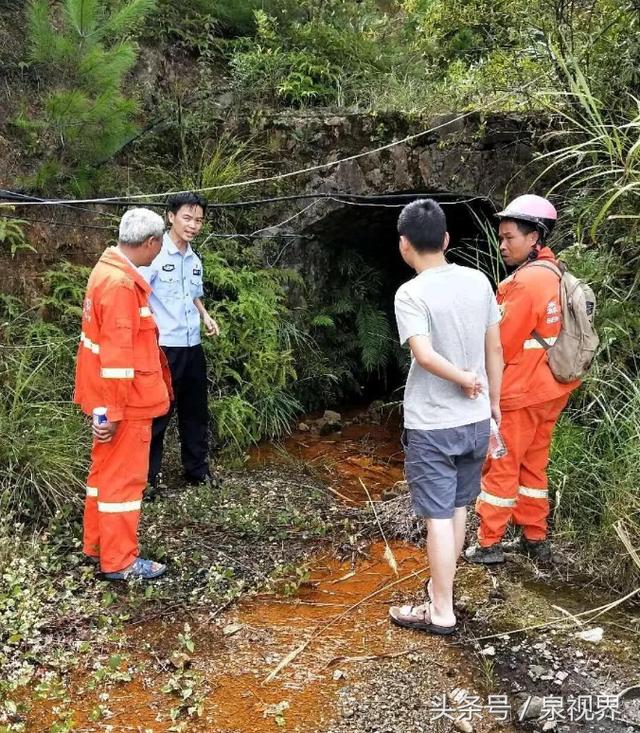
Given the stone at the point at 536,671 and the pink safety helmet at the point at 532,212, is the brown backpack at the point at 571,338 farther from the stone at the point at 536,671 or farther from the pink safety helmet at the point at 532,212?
the stone at the point at 536,671

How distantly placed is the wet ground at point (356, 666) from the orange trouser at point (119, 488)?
1.24ft

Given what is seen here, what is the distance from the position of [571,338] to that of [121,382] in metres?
2.15

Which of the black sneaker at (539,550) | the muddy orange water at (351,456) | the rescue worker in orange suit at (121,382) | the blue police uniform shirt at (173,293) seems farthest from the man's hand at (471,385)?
the muddy orange water at (351,456)

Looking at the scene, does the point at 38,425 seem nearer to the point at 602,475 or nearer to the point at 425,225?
the point at 425,225

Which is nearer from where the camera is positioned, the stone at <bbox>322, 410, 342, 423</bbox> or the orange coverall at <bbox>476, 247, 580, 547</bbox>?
the orange coverall at <bbox>476, 247, 580, 547</bbox>

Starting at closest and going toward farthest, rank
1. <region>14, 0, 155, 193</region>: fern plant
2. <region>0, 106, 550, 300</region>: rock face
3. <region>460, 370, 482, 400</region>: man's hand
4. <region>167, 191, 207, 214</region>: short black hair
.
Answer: <region>460, 370, 482, 400</region>: man's hand
<region>167, 191, 207, 214</region>: short black hair
<region>14, 0, 155, 193</region>: fern plant
<region>0, 106, 550, 300</region>: rock face

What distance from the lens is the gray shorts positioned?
9.20 feet

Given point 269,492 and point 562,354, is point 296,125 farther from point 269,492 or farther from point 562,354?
point 562,354

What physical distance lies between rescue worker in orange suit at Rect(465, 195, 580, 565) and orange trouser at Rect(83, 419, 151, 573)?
1.74 metres

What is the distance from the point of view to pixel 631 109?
4871mm

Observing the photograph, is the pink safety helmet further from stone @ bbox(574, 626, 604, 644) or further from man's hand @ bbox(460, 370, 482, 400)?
stone @ bbox(574, 626, 604, 644)

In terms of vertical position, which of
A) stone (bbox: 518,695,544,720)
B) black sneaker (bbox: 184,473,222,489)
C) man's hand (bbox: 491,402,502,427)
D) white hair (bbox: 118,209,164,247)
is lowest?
stone (bbox: 518,695,544,720)

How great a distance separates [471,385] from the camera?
2713 millimetres

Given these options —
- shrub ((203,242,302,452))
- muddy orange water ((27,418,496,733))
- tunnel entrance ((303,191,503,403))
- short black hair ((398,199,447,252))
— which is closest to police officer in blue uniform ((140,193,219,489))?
shrub ((203,242,302,452))
